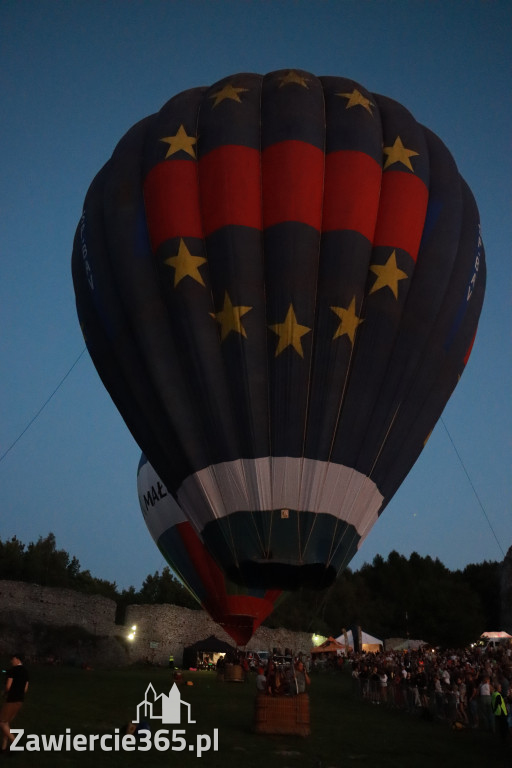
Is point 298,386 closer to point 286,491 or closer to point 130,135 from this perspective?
point 286,491

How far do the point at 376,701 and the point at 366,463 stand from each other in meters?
9.31

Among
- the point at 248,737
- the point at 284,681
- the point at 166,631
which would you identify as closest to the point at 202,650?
the point at 166,631

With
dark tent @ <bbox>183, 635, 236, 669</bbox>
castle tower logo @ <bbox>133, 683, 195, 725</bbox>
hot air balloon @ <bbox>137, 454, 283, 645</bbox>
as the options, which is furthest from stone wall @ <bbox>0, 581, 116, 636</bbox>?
castle tower logo @ <bbox>133, 683, 195, 725</bbox>

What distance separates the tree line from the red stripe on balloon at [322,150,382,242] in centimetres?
3953

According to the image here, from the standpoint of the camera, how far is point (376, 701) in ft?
57.1

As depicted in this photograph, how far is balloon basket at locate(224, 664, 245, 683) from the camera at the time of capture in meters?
21.3

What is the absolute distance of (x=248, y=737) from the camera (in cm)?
947

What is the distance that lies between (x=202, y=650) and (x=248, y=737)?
20.3 metres

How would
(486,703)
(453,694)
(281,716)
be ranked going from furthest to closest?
1. (453,694)
2. (486,703)
3. (281,716)

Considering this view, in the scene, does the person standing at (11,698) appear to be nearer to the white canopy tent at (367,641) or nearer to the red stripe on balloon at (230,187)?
the red stripe on balloon at (230,187)

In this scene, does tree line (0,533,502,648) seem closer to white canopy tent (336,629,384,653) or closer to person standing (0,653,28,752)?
white canopy tent (336,629,384,653)

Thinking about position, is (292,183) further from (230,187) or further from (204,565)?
(204,565)

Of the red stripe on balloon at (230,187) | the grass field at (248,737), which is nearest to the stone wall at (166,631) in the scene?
the grass field at (248,737)

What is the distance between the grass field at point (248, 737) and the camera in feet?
24.9
